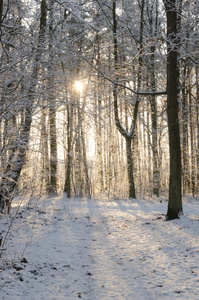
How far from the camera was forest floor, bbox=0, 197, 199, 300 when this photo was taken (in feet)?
11.9

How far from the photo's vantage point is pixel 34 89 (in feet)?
18.9

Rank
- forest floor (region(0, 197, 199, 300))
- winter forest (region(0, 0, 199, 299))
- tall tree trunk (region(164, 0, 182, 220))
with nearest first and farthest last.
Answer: forest floor (region(0, 197, 199, 300)), winter forest (region(0, 0, 199, 299)), tall tree trunk (region(164, 0, 182, 220))

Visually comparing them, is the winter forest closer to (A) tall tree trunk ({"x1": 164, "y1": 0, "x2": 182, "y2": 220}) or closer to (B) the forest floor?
(A) tall tree trunk ({"x1": 164, "y1": 0, "x2": 182, "y2": 220})

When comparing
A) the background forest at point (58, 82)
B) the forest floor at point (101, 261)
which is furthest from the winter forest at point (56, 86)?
the forest floor at point (101, 261)

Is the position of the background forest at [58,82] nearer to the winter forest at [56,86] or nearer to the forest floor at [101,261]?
the winter forest at [56,86]

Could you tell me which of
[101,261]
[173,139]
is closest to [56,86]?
[101,261]

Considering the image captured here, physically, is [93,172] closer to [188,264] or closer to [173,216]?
[173,216]

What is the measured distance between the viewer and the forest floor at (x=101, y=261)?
11.9 feet

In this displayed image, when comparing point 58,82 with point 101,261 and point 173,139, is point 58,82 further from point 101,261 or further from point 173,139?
point 173,139

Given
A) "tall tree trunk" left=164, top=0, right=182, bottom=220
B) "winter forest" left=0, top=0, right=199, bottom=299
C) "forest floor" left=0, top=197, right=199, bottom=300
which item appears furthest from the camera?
"tall tree trunk" left=164, top=0, right=182, bottom=220

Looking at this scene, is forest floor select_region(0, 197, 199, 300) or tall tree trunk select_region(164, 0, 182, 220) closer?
forest floor select_region(0, 197, 199, 300)

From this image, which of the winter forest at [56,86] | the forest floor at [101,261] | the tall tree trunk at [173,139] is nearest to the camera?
the forest floor at [101,261]

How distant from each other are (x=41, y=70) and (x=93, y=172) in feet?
43.6

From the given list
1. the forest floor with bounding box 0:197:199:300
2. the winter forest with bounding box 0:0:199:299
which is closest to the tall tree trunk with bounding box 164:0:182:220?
the winter forest with bounding box 0:0:199:299
